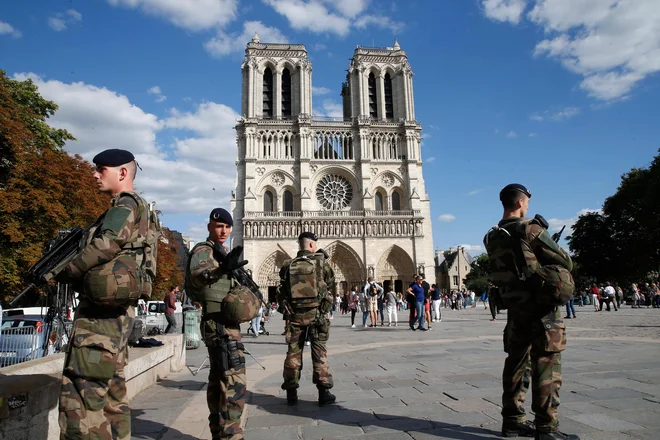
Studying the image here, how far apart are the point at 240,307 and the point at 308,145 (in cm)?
3302

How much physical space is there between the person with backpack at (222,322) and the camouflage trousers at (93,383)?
24.9 inches

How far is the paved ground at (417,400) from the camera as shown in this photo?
10.5ft

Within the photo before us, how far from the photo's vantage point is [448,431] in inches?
123

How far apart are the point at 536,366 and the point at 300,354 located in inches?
84.6

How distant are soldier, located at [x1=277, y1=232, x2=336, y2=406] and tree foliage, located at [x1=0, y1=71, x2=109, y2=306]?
466 inches

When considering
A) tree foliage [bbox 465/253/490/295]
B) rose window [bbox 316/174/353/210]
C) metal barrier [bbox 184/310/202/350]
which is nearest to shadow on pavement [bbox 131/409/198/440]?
metal barrier [bbox 184/310/202/350]

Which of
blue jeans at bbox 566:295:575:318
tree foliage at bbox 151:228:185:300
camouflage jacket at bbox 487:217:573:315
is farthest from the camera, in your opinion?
tree foliage at bbox 151:228:185:300

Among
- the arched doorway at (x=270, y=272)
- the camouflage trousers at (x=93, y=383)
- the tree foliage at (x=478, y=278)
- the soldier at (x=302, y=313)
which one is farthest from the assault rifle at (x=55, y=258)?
the tree foliage at (x=478, y=278)

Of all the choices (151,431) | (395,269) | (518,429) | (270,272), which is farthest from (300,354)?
(395,269)

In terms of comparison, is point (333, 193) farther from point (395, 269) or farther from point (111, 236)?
point (111, 236)

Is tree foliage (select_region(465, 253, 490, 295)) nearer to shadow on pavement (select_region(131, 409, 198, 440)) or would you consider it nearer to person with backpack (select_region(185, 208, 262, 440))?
shadow on pavement (select_region(131, 409, 198, 440))

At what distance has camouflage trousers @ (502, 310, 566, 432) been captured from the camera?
112 inches

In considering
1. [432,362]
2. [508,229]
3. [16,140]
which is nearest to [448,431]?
[508,229]

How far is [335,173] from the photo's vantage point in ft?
119
